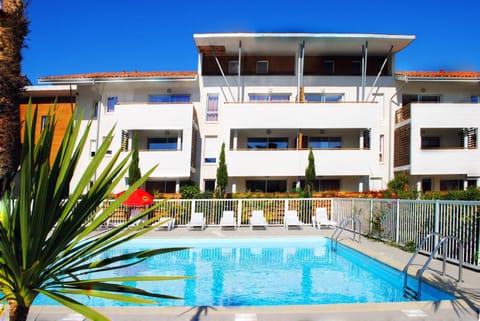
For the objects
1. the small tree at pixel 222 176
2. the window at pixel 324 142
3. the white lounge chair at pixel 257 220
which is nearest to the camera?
the white lounge chair at pixel 257 220

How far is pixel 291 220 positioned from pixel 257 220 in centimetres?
162

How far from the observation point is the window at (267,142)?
73.8 ft

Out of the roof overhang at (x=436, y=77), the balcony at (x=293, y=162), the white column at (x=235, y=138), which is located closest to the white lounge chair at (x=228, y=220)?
the balcony at (x=293, y=162)

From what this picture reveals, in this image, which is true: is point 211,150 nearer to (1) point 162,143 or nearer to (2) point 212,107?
(2) point 212,107

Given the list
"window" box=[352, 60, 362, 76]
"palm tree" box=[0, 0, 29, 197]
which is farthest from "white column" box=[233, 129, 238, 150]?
"palm tree" box=[0, 0, 29, 197]

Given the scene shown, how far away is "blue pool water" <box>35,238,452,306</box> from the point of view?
6.89m

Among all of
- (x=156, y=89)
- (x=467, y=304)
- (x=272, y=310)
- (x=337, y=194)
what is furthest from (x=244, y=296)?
(x=156, y=89)

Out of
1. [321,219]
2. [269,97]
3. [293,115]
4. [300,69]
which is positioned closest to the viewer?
[321,219]

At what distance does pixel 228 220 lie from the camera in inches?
595

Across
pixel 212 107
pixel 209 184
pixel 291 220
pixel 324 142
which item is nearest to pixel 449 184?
pixel 324 142

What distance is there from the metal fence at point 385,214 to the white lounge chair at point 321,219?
55 centimetres

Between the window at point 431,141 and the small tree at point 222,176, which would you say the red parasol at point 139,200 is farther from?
the window at point 431,141

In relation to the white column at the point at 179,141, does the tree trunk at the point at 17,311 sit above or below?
below

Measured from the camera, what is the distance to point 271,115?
68.6ft
